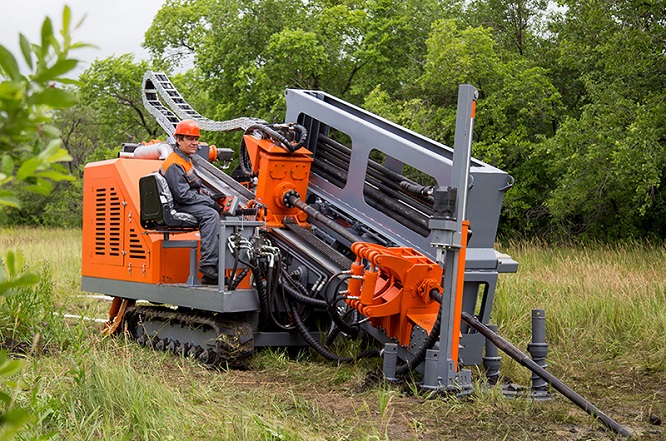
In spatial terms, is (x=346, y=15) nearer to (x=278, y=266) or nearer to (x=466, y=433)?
(x=278, y=266)

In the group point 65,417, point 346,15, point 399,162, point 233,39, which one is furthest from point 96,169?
point 346,15

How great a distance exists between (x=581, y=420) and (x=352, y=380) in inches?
68.2

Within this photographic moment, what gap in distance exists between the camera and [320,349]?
7188 mm

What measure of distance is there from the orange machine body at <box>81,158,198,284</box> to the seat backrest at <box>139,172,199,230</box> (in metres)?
0.32

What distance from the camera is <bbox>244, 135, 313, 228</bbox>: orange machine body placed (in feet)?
25.8

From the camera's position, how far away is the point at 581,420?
5551mm

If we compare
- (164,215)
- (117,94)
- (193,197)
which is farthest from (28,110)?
(117,94)

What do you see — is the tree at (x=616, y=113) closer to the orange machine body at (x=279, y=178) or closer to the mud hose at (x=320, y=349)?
the orange machine body at (x=279, y=178)

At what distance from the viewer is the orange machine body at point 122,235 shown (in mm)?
7867

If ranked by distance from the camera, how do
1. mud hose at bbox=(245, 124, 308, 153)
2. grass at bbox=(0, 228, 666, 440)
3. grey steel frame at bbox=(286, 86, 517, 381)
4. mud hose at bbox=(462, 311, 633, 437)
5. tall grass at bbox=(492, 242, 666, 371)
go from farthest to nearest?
tall grass at bbox=(492, 242, 666, 371) → mud hose at bbox=(245, 124, 308, 153) → grey steel frame at bbox=(286, 86, 517, 381) → mud hose at bbox=(462, 311, 633, 437) → grass at bbox=(0, 228, 666, 440)

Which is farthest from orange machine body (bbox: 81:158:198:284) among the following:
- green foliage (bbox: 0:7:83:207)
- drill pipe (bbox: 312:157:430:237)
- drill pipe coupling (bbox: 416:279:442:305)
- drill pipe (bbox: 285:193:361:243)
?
green foliage (bbox: 0:7:83:207)

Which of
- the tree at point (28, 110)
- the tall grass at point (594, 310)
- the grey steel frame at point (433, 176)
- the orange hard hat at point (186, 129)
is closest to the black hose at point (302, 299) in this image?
the grey steel frame at point (433, 176)

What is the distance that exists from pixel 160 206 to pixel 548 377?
3.53 meters

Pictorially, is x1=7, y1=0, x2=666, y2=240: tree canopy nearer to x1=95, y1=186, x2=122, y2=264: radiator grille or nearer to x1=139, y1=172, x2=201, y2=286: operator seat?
x1=95, y1=186, x2=122, y2=264: radiator grille
